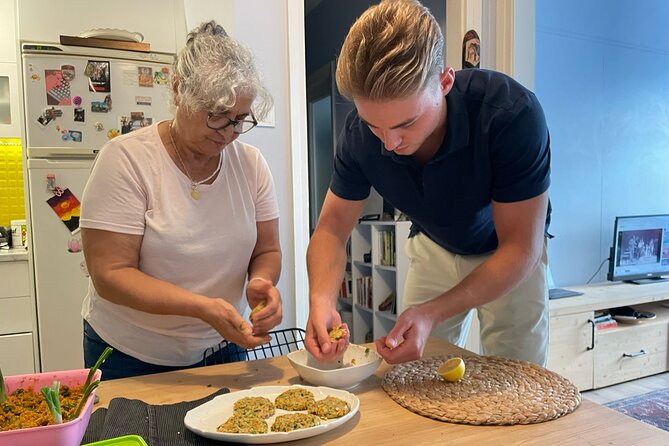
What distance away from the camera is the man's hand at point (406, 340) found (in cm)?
94

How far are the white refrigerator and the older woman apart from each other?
3.98ft

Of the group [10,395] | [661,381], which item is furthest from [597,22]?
[10,395]

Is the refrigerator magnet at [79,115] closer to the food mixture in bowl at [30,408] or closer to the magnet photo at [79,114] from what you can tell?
the magnet photo at [79,114]

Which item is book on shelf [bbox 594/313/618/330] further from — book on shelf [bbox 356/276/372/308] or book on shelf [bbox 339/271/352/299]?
book on shelf [bbox 339/271/352/299]

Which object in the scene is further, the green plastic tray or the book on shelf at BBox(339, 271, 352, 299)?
the book on shelf at BBox(339, 271, 352, 299)

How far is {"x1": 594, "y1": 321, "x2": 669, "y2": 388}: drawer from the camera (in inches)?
107

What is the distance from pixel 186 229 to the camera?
1.06m

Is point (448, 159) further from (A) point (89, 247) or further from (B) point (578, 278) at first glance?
(B) point (578, 278)

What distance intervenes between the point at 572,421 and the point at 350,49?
0.69m

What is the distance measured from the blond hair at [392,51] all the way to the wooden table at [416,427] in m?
0.52

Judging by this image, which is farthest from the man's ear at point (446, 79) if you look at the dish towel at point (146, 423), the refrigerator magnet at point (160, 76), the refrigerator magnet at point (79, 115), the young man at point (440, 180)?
the refrigerator magnet at point (79, 115)

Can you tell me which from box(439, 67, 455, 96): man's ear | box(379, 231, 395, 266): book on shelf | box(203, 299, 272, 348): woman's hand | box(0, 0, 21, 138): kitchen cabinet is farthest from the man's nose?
box(0, 0, 21, 138): kitchen cabinet

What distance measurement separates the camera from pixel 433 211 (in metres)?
1.20

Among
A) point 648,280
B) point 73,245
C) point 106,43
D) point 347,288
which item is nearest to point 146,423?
point 73,245
